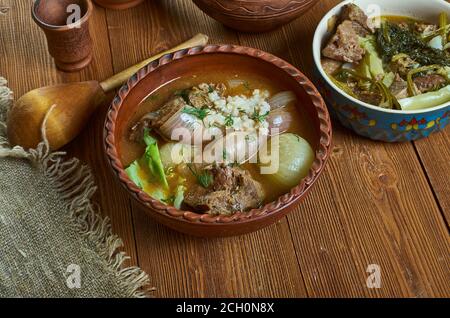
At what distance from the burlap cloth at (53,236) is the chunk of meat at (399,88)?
706 mm

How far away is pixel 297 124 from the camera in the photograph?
1.35 m

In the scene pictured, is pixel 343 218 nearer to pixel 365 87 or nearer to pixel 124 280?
pixel 365 87

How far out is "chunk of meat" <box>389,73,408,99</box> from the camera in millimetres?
1397

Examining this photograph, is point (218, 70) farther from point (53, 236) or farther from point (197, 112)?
point (53, 236)

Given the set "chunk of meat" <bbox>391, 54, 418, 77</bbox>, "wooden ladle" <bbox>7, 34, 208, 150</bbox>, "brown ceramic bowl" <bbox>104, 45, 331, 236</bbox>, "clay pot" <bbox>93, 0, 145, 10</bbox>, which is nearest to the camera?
"brown ceramic bowl" <bbox>104, 45, 331, 236</bbox>

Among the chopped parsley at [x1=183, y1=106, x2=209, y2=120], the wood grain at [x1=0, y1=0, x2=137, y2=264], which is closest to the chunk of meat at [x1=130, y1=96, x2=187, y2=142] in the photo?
the chopped parsley at [x1=183, y1=106, x2=209, y2=120]

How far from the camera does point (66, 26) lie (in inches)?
56.4

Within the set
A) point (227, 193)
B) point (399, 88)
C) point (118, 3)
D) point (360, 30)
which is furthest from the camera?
point (118, 3)

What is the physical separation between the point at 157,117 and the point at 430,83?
2.12ft

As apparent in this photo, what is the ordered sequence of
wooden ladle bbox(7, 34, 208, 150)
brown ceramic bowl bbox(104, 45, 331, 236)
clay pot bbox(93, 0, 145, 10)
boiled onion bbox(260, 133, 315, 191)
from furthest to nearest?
clay pot bbox(93, 0, 145, 10), wooden ladle bbox(7, 34, 208, 150), boiled onion bbox(260, 133, 315, 191), brown ceramic bowl bbox(104, 45, 331, 236)

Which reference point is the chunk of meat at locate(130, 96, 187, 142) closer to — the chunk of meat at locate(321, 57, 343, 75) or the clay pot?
the chunk of meat at locate(321, 57, 343, 75)

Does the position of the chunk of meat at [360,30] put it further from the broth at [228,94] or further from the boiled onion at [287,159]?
the boiled onion at [287,159]

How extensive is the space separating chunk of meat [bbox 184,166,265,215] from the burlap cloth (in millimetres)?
197

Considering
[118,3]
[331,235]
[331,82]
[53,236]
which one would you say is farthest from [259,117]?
[118,3]
